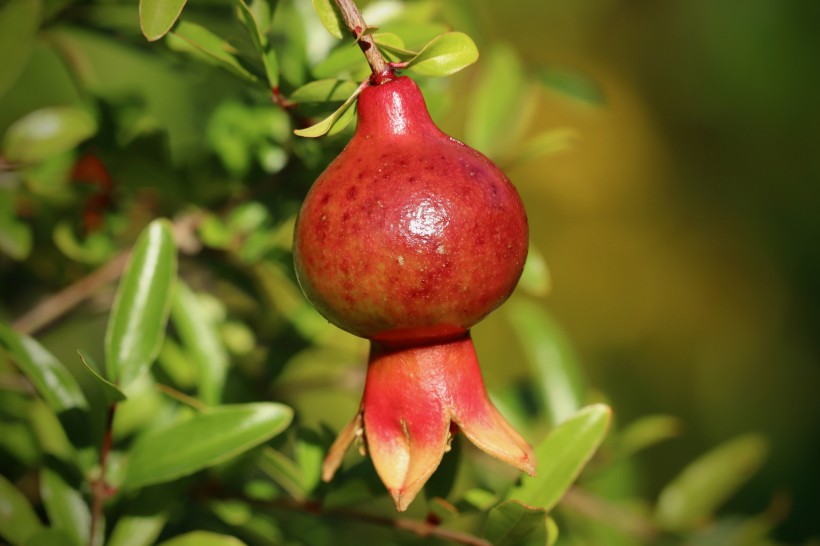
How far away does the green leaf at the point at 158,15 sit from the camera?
1.65ft

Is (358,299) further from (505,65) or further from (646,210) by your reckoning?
(646,210)

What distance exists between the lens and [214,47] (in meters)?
0.59

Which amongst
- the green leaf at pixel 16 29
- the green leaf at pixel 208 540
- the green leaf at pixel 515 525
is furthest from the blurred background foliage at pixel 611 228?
the green leaf at pixel 515 525

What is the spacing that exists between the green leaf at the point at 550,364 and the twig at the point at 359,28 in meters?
0.58

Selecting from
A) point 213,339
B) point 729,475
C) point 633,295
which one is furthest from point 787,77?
point 213,339

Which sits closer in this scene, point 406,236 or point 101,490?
point 406,236

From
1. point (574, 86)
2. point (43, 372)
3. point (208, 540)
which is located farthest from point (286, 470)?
point (574, 86)

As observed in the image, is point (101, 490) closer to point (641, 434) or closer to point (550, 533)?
point (550, 533)

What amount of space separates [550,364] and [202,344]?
1.42 ft

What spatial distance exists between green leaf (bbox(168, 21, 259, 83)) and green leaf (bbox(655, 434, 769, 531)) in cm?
75

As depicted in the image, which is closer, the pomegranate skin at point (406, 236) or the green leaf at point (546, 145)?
the pomegranate skin at point (406, 236)

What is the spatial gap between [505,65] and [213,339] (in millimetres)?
468

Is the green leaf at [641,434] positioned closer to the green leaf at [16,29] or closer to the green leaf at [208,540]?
the green leaf at [208,540]

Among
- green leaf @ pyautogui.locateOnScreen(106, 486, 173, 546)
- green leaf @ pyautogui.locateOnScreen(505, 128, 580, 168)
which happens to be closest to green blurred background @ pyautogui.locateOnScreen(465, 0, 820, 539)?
green leaf @ pyautogui.locateOnScreen(505, 128, 580, 168)
